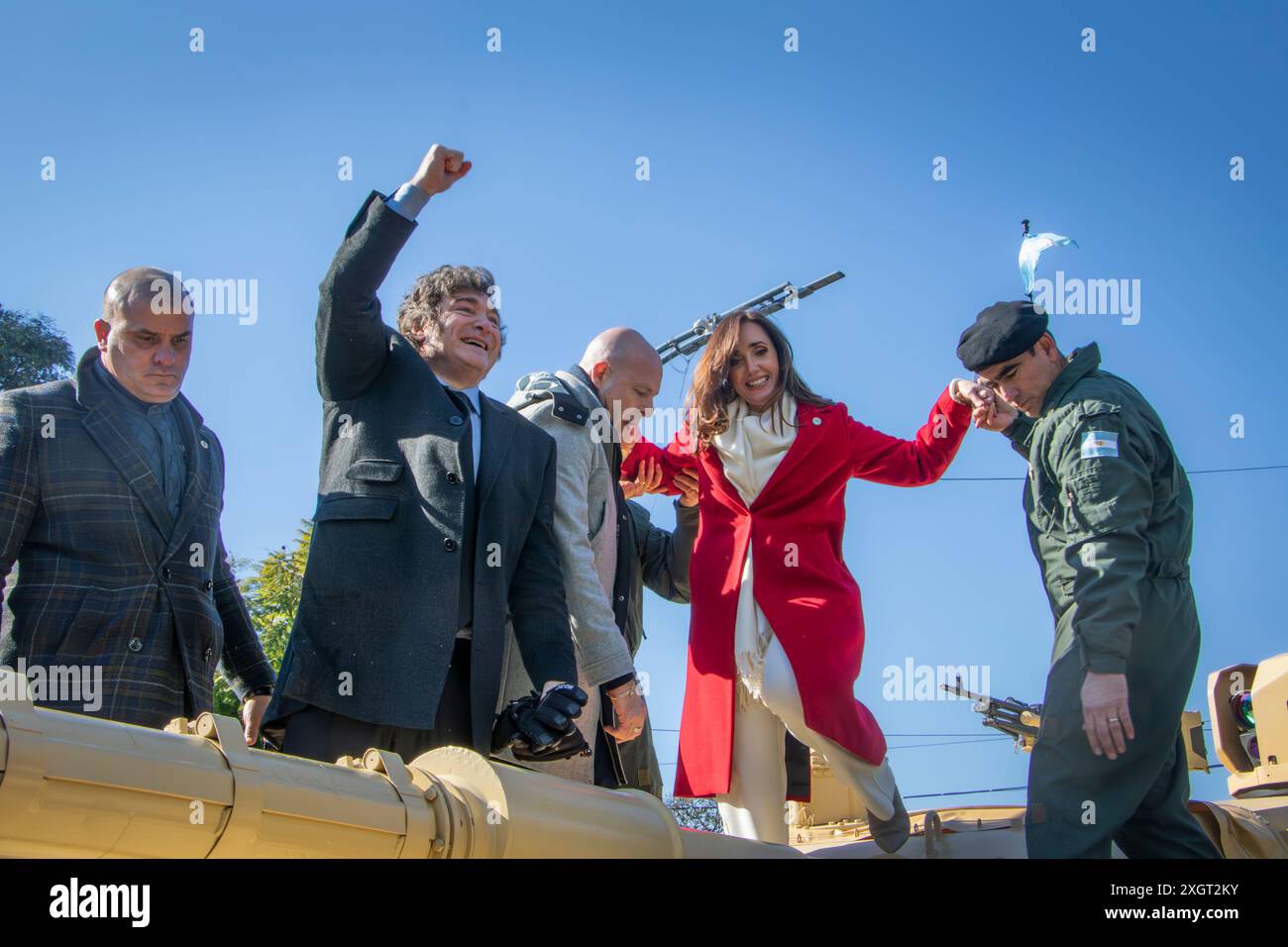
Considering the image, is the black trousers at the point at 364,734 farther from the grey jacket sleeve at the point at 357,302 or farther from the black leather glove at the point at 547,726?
the grey jacket sleeve at the point at 357,302

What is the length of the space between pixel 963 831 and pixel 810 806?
3.74 meters

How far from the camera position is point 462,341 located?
4.16 meters

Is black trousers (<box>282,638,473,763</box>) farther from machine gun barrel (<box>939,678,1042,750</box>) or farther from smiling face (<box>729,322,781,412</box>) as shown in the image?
machine gun barrel (<box>939,678,1042,750</box>)

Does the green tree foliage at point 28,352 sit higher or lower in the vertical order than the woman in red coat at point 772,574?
higher

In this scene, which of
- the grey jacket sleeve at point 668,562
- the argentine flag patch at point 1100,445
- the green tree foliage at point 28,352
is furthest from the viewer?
the green tree foliage at point 28,352

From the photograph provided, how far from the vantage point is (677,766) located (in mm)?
4625

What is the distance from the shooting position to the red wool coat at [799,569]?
4.42 metres

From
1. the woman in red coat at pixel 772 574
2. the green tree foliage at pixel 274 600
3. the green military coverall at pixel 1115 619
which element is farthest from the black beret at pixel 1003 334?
the green tree foliage at pixel 274 600

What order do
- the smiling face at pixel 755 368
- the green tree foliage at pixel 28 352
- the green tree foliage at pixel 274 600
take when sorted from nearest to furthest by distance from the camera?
the smiling face at pixel 755 368
the green tree foliage at pixel 274 600
the green tree foliage at pixel 28 352

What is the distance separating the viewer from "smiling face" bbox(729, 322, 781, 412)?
4992mm

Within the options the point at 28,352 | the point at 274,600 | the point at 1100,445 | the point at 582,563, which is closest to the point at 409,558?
the point at 582,563

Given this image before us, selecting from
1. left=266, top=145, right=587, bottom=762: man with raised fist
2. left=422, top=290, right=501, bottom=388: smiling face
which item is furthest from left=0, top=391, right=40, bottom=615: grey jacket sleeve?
left=422, top=290, right=501, bottom=388: smiling face

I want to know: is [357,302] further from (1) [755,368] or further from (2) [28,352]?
(2) [28,352]

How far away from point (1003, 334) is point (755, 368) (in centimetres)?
99
